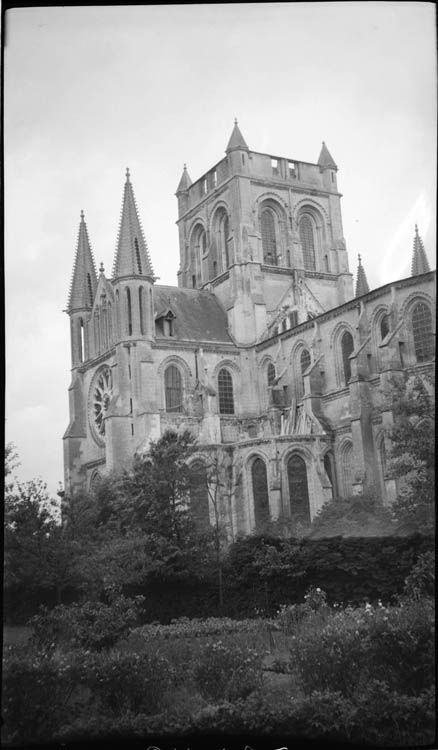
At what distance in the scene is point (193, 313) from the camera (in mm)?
61406

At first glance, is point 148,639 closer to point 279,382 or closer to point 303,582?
point 303,582

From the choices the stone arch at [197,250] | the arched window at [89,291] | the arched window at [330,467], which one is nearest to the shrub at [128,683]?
the arched window at [330,467]

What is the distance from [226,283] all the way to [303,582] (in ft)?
122

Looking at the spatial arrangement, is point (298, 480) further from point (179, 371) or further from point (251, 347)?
point (251, 347)

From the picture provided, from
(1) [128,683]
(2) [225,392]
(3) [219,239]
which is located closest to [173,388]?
(2) [225,392]

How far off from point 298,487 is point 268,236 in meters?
23.5

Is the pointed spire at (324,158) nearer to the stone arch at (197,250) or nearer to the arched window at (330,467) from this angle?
the stone arch at (197,250)

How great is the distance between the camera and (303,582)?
29.5 meters

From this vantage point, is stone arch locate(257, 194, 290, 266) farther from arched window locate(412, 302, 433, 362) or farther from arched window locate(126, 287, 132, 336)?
arched window locate(412, 302, 433, 362)

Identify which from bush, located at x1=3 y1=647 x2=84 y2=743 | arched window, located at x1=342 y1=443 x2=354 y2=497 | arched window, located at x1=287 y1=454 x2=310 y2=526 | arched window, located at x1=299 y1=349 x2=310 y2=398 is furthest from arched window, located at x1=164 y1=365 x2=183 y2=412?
bush, located at x1=3 y1=647 x2=84 y2=743

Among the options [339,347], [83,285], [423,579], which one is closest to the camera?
[423,579]

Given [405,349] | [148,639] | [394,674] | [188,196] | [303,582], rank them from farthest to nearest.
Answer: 1. [188,196]
2. [405,349]
3. [303,582]
4. [148,639]
5. [394,674]

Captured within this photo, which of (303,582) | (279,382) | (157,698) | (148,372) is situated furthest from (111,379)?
(157,698)

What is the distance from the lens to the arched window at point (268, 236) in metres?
65.2
